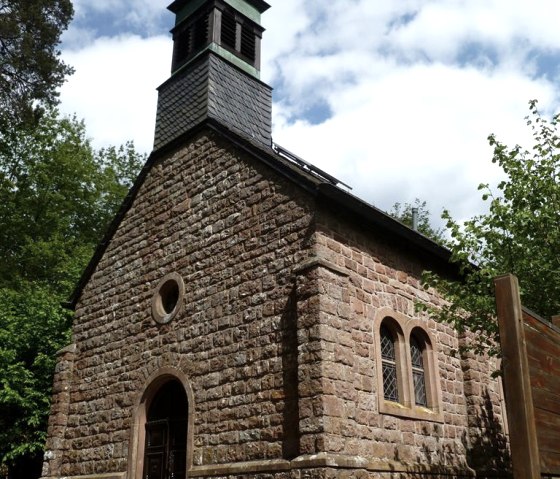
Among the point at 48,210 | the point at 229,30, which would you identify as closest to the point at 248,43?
the point at 229,30

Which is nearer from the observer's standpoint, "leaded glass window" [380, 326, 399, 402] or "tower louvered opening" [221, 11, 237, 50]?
"leaded glass window" [380, 326, 399, 402]

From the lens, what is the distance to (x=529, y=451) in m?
2.80

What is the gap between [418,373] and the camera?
10898 mm

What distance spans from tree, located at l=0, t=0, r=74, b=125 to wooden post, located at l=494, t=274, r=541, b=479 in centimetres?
1472

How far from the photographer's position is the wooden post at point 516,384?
9.20 ft

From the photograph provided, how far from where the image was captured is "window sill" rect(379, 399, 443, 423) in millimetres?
9453

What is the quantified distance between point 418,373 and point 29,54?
37.8 ft

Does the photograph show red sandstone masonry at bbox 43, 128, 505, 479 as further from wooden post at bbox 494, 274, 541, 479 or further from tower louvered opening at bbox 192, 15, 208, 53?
wooden post at bbox 494, 274, 541, 479

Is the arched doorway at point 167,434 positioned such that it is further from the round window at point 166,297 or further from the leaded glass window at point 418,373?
the leaded glass window at point 418,373

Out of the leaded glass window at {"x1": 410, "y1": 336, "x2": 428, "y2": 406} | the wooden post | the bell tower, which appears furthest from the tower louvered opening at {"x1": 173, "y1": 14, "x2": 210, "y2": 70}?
the wooden post

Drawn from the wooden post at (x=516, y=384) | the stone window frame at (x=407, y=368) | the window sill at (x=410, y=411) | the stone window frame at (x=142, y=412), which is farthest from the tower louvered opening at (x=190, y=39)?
the wooden post at (x=516, y=384)

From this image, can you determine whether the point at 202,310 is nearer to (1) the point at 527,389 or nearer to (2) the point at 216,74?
(2) the point at 216,74

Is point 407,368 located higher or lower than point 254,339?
lower

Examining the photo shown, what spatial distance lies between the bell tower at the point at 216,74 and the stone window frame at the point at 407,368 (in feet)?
15.4
